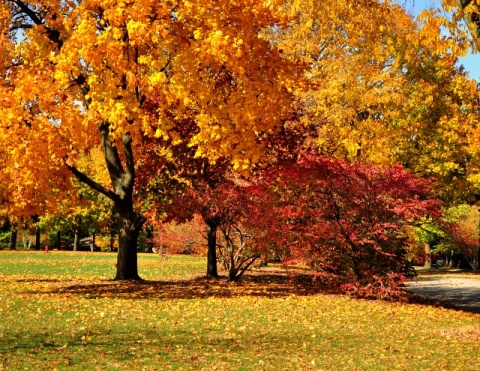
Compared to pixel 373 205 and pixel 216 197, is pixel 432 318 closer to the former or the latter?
pixel 373 205

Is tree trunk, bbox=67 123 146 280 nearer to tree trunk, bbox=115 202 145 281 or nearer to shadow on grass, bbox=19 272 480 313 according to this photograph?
tree trunk, bbox=115 202 145 281

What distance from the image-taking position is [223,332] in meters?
9.61

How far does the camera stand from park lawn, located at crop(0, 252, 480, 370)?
7.45m

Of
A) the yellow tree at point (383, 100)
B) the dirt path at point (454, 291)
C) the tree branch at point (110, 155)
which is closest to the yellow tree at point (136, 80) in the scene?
the tree branch at point (110, 155)

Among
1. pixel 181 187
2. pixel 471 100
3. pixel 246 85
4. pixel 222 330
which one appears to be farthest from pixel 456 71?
pixel 222 330

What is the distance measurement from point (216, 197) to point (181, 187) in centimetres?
344

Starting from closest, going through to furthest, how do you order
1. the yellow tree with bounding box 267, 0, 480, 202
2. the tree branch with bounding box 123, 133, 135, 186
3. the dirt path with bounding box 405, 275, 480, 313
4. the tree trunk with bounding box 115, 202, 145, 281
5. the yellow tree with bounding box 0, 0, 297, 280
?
the yellow tree with bounding box 0, 0, 297, 280 → the dirt path with bounding box 405, 275, 480, 313 → the tree branch with bounding box 123, 133, 135, 186 → the tree trunk with bounding box 115, 202, 145, 281 → the yellow tree with bounding box 267, 0, 480, 202

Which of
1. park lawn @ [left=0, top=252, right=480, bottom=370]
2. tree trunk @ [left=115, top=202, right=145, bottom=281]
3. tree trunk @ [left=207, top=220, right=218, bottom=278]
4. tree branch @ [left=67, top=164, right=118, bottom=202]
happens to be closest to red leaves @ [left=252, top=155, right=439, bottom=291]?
park lawn @ [left=0, top=252, right=480, bottom=370]

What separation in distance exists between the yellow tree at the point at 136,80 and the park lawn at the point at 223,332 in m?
3.48

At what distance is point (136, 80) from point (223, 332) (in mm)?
7406

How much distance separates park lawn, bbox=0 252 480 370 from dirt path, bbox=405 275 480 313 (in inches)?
128

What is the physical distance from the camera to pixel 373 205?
47.3ft

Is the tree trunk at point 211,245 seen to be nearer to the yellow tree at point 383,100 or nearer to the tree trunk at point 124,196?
the tree trunk at point 124,196

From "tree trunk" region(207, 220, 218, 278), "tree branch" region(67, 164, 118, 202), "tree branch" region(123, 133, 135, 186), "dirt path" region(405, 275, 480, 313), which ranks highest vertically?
"tree branch" region(123, 133, 135, 186)
